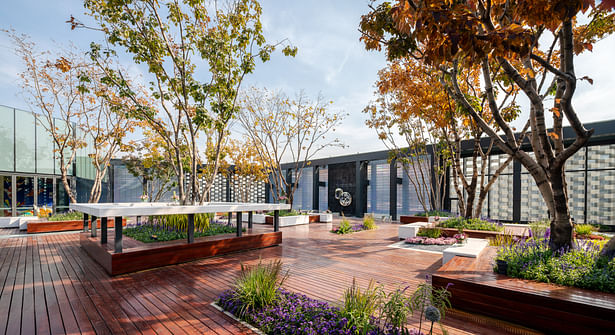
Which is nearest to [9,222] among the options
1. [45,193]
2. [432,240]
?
[45,193]

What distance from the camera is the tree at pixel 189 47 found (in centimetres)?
560

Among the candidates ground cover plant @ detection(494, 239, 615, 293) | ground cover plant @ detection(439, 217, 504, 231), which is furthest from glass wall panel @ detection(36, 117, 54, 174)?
ground cover plant @ detection(494, 239, 615, 293)

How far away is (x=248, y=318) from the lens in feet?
9.59

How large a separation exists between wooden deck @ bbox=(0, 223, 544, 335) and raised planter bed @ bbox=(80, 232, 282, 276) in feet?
0.48

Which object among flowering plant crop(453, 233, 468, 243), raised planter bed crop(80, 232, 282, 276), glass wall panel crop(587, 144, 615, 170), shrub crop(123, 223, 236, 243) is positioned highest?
glass wall panel crop(587, 144, 615, 170)

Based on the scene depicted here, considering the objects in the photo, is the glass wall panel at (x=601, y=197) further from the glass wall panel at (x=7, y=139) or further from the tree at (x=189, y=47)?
the glass wall panel at (x=7, y=139)

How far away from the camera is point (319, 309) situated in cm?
285

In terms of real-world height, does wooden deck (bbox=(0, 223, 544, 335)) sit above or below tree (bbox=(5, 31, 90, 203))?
below

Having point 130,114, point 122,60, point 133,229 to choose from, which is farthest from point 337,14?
point 122,60

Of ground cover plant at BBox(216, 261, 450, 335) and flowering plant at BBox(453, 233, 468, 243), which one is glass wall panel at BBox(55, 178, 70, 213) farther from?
flowering plant at BBox(453, 233, 468, 243)

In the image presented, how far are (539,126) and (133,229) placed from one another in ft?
26.1

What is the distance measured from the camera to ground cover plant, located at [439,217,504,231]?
764cm

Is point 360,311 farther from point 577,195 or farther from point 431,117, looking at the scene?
point 577,195

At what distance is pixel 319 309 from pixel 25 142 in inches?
582
